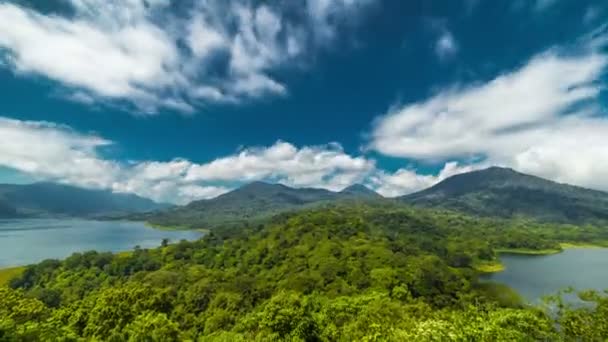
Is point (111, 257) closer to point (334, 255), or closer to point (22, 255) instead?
point (22, 255)

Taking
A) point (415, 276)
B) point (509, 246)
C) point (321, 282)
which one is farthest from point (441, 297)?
point (509, 246)

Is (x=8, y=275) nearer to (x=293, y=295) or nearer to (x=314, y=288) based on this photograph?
(x=314, y=288)

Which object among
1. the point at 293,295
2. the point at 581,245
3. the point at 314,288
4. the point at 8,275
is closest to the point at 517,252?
the point at 581,245

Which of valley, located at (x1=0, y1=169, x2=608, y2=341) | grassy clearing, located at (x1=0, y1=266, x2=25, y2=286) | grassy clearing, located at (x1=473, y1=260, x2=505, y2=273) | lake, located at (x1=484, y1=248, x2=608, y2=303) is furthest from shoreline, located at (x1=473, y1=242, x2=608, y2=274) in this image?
grassy clearing, located at (x1=0, y1=266, x2=25, y2=286)

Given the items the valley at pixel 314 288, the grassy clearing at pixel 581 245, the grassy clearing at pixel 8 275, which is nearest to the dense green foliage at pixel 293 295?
the valley at pixel 314 288

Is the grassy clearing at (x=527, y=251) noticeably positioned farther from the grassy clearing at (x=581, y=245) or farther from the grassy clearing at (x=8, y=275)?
the grassy clearing at (x=8, y=275)

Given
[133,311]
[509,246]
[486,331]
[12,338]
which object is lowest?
[509,246]
